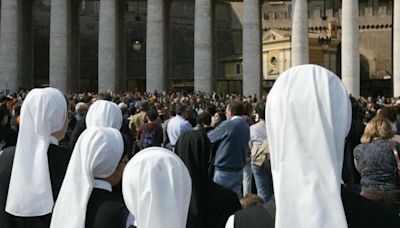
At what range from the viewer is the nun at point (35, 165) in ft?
17.4

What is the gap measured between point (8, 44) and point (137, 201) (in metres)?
47.7

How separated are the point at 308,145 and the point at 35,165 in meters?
3.10

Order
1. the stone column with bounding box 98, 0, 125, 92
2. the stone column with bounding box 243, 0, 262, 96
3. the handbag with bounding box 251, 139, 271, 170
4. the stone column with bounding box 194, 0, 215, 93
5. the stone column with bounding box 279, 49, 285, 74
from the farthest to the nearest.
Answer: the stone column with bounding box 279, 49, 285, 74 < the stone column with bounding box 98, 0, 125, 92 < the stone column with bounding box 194, 0, 215, 93 < the stone column with bounding box 243, 0, 262, 96 < the handbag with bounding box 251, 139, 271, 170

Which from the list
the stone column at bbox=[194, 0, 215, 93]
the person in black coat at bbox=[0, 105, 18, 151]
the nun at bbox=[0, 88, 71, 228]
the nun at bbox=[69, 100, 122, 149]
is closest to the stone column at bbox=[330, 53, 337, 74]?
the stone column at bbox=[194, 0, 215, 93]

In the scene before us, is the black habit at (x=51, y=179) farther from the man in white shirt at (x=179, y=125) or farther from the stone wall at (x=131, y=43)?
the stone wall at (x=131, y=43)

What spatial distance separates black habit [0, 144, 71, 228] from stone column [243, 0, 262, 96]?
136 ft

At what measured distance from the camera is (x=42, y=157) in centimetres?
548

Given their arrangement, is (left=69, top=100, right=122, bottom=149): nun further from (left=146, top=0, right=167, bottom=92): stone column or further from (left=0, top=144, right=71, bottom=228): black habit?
(left=146, top=0, right=167, bottom=92): stone column

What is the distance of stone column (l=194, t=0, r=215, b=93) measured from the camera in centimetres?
4753

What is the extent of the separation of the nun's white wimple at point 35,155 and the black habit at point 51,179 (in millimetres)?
84

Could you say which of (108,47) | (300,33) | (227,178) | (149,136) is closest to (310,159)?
(227,178)

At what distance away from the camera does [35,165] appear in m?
5.40

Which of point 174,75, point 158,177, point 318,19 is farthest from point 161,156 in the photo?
point 318,19

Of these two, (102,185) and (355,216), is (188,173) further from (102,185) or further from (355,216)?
(355,216)
